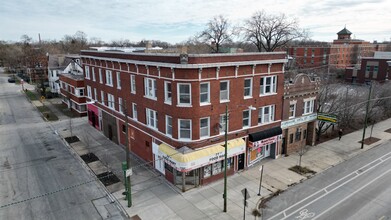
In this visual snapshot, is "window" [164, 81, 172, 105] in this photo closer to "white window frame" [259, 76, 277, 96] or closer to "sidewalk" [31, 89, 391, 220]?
"sidewalk" [31, 89, 391, 220]

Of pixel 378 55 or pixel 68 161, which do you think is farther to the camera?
pixel 378 55

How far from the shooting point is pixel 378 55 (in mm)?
74438

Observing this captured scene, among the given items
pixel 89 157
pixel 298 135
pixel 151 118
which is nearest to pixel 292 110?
pixel 298 135

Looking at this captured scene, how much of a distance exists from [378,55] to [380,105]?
42.6 m

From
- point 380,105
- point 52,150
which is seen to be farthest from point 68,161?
point 380,105

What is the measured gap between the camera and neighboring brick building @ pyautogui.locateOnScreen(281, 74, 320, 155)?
26406mm

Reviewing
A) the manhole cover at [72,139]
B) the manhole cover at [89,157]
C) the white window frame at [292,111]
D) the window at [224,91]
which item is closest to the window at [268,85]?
the white window frame at [292,111]

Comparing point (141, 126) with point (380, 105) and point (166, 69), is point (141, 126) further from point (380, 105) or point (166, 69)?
point (380, 105)

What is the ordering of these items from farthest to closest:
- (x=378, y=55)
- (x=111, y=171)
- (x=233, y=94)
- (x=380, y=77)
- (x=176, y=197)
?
(x=378, y=55)
(x=380, y=77)
(x=111, y=171)
(x=233, y=94)
(x=176, y=197)

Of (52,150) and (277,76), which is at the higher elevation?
(277,76)

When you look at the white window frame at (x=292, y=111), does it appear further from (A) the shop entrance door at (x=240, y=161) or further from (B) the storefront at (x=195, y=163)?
(A) the shop entrance door at (x=240, y=161)

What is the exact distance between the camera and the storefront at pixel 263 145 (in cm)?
2395

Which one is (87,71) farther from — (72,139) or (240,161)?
(240,161)

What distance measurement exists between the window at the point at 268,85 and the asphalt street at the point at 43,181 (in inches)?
613
